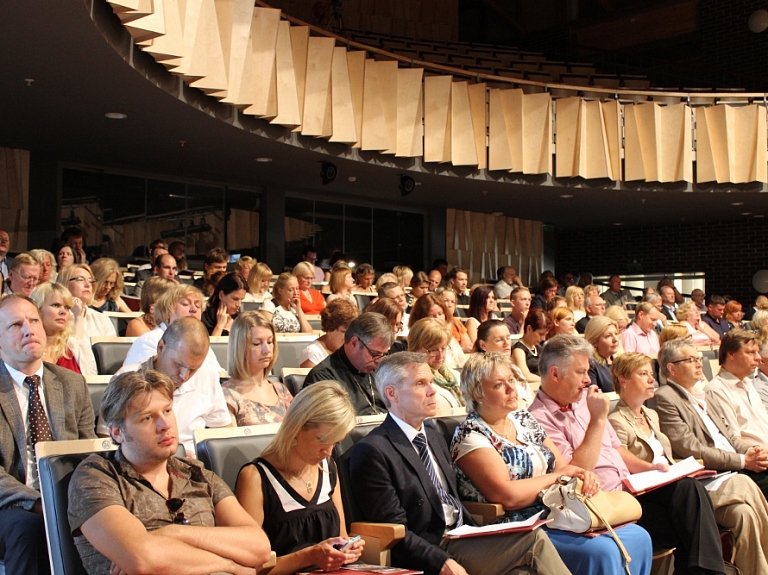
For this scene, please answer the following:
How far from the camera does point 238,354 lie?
3119mm

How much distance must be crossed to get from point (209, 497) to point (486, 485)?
40.1 inches

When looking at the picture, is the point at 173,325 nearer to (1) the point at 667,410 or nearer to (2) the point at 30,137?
(1) the point at 667,410

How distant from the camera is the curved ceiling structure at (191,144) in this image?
5309 millimetres

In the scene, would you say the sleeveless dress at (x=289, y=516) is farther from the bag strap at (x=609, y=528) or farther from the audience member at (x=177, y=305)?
the audience member at (x=177, y=305)

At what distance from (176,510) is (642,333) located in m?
5.42

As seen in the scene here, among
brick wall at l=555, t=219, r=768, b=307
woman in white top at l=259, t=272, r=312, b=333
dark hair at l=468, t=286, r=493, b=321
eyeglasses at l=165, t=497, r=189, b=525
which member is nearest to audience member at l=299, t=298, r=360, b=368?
woman in white top at l=259, t=272, r=312, b=333

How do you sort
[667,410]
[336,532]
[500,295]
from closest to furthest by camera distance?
[336,532] → [667,410] → [500,295]

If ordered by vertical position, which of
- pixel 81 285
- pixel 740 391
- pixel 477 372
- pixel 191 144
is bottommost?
pixel 740 391

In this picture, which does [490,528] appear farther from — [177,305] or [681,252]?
[681,252]

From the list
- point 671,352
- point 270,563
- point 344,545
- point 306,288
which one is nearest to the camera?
point 270,563

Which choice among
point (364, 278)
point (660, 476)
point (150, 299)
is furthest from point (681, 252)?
point (150, 299)

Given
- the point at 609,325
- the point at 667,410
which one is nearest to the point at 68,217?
the point at 609,325

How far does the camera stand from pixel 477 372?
2891 mm

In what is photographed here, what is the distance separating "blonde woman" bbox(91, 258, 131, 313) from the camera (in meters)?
4.71
